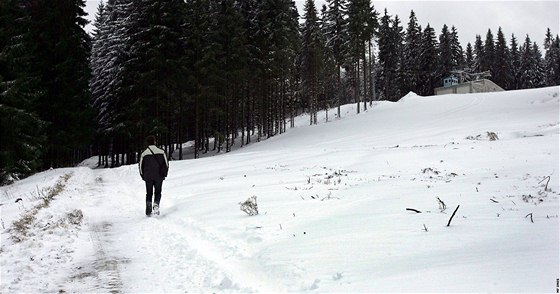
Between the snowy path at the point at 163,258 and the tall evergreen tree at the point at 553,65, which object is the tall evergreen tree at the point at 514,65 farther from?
the snowy path at the point at 163,258

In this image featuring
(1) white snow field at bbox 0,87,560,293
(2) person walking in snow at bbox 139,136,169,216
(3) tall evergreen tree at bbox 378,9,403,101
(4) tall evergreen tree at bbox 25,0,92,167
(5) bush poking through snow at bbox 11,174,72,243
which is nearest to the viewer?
(1) white snow field at bbox 0,87,560,293

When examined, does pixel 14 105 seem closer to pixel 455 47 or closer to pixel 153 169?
pixel 153 169

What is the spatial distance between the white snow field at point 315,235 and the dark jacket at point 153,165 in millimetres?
914

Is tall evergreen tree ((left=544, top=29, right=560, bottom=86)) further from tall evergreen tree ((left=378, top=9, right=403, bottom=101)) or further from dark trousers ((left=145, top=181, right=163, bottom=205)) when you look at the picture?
dark trousers ((left=145, top=181, right=163, bottom=205))

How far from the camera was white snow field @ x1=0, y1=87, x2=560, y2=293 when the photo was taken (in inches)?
164

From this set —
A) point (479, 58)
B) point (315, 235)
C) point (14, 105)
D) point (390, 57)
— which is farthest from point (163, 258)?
point (479, 58)

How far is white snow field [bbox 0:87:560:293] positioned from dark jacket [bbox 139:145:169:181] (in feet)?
3.00

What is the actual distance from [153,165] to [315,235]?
519 centimetres

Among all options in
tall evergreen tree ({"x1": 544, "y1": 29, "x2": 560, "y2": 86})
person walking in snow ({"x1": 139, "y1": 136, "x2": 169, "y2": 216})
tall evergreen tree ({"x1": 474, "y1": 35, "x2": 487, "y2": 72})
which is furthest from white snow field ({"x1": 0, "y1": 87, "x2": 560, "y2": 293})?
tall evergreen tree ({"x1": 544, "y1": 29, "x2": 560, "y2": 86})

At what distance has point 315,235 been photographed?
19.1 feet

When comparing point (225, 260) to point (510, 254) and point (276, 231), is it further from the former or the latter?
point (510, 254)

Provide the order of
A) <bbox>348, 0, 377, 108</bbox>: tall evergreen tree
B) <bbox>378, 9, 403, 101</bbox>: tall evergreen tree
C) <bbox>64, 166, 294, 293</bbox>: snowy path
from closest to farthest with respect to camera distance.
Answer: <bbox>64, 166, 294, 293</bbox>: snowy path → <bbox>348, 0, 377, 108</bbox>: tall evergreen tree → <bbox>378, 9, 403, 101</bbox>: tall evergreen tree

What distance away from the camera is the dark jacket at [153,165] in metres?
9.21

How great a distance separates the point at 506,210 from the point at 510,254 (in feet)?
6.58
